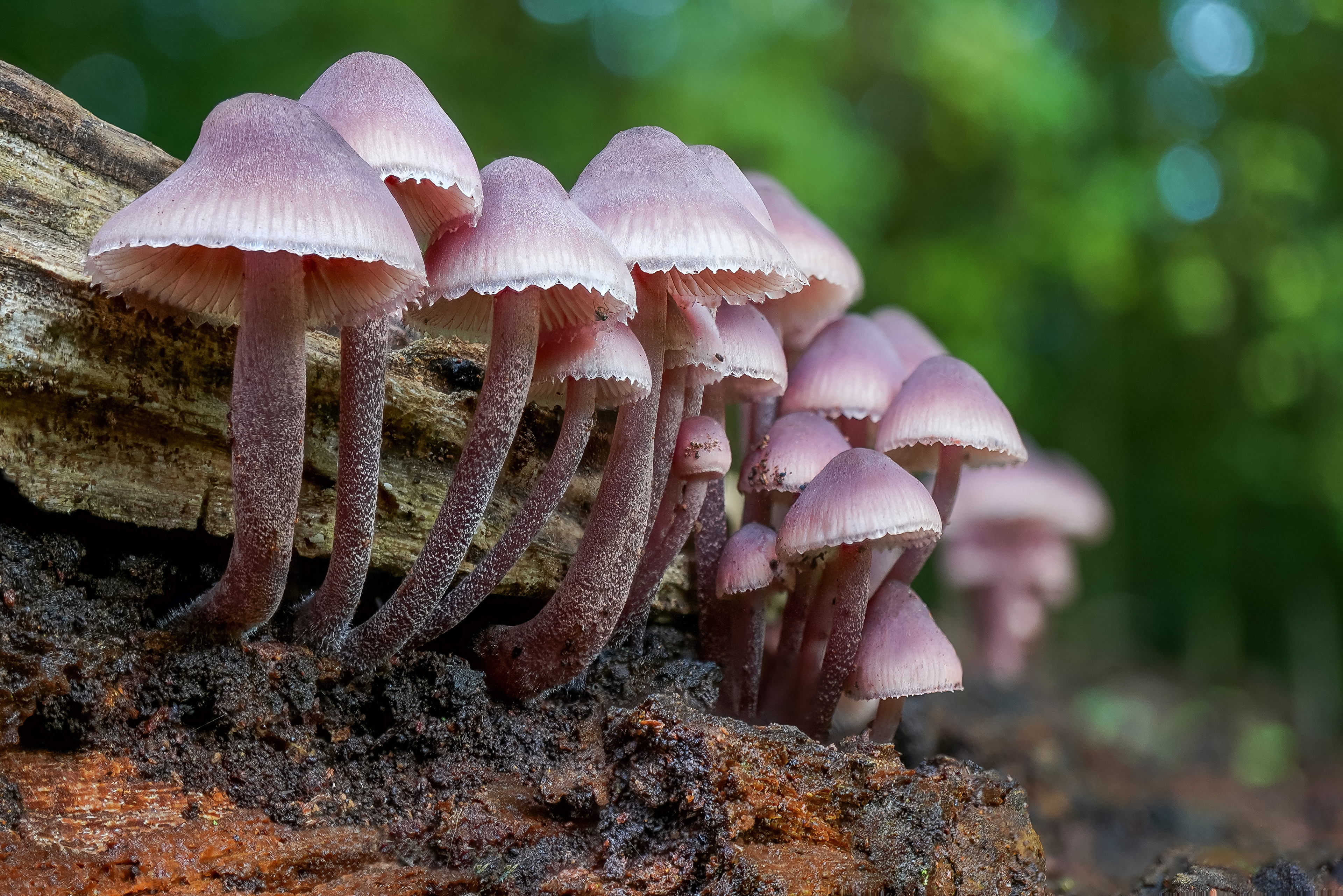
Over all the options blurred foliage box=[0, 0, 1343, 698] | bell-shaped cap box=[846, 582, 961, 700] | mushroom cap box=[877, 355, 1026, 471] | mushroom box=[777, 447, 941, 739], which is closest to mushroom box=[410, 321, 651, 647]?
mushroom box=[777, 447, 941, 739]

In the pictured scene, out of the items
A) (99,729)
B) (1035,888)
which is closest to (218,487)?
(99,729)

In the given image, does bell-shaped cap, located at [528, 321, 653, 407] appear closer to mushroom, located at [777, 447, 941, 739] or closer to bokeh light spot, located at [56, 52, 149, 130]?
mushroom, located at [777, 447, 941, 739]

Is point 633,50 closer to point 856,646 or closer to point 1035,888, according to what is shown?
point 856,646

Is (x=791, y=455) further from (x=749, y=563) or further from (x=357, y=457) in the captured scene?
(x=357, y=457)

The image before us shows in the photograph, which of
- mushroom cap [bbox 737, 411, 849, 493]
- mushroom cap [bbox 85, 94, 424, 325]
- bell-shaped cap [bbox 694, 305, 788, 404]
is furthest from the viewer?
mushroom cap [bbox 737, 411, 849, 493]

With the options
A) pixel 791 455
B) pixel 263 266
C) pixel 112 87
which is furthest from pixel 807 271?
pixel 112 87

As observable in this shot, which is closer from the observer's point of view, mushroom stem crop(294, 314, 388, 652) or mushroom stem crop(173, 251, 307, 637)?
mushroom stem crop(173, 251, 307, 637)

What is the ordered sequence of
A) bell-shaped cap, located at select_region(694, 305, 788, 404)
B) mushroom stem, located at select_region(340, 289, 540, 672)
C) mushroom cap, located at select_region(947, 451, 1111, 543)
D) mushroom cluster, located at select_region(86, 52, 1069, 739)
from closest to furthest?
mushroom cluster, located at select_region(86, 52, 1069, 739), mushroom stem, located at select_region(340, 289, 540, 672), bell-shaped cap, located at select_region(694, 305, 788, 404), mushroom cap, located at select_region(947, 451, 1111, 543)
